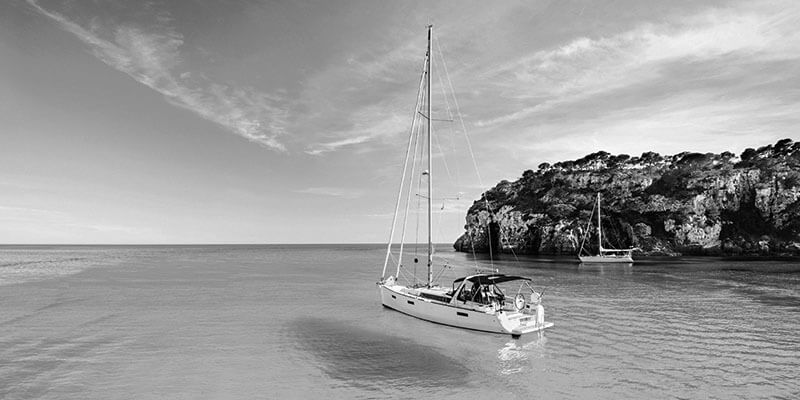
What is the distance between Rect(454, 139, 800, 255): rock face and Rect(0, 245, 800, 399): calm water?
69648 mm

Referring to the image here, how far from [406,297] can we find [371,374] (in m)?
10.3

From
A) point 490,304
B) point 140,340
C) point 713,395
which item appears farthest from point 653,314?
point 140,340

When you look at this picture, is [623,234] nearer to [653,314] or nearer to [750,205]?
[750,205]

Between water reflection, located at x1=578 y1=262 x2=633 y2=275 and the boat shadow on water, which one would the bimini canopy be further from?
water reflection, located at x1=578 y1=262 x2=633 y2=275


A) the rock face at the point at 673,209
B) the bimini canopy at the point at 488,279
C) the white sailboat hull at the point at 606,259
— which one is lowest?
the white sailboat hull at the point at 606,259

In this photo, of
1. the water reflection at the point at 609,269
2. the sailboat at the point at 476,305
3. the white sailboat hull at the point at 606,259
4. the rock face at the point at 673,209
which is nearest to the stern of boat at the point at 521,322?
the sailboat at the point at 476,305

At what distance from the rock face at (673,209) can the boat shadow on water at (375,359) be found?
253 feet

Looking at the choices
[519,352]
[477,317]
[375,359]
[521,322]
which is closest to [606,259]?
[521,322]

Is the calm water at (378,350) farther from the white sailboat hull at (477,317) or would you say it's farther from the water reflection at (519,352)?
the white sailboat hull at (477,317)

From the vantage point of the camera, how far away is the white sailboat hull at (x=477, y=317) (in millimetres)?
21344

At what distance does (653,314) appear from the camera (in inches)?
1099

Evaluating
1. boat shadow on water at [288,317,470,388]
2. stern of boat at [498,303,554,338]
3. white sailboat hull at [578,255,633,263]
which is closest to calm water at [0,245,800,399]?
boat shadow on water at [288,317,470,388]

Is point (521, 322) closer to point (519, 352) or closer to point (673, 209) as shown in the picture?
point (519, 352)

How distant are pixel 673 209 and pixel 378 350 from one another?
351 ft
